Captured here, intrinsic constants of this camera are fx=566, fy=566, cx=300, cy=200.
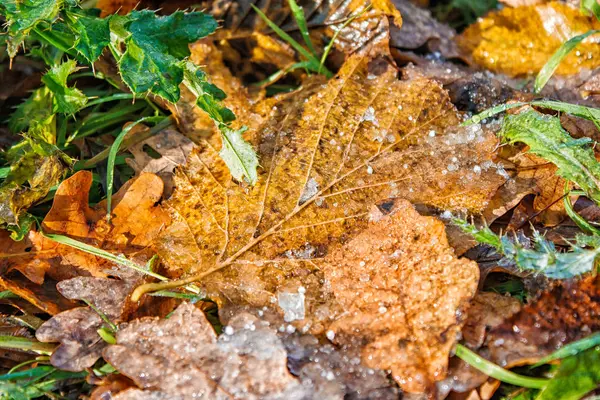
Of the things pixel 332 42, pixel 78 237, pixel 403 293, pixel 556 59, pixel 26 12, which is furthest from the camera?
pixel 332 42

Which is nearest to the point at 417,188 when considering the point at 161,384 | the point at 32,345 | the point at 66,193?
the point at 161,384

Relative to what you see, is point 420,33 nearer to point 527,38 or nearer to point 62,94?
point 527,38

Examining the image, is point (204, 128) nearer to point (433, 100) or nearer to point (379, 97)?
point (379, 97)

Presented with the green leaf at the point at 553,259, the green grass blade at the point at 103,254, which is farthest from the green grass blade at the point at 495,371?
the green grass blade at the point at 103,254

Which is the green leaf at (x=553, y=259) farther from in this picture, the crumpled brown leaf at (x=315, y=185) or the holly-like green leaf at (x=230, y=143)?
the holly-like green leaf at (x=230, y=143)

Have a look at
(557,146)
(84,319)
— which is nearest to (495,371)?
(557,146)

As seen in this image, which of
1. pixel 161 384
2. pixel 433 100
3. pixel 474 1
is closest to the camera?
pixel 161 384
